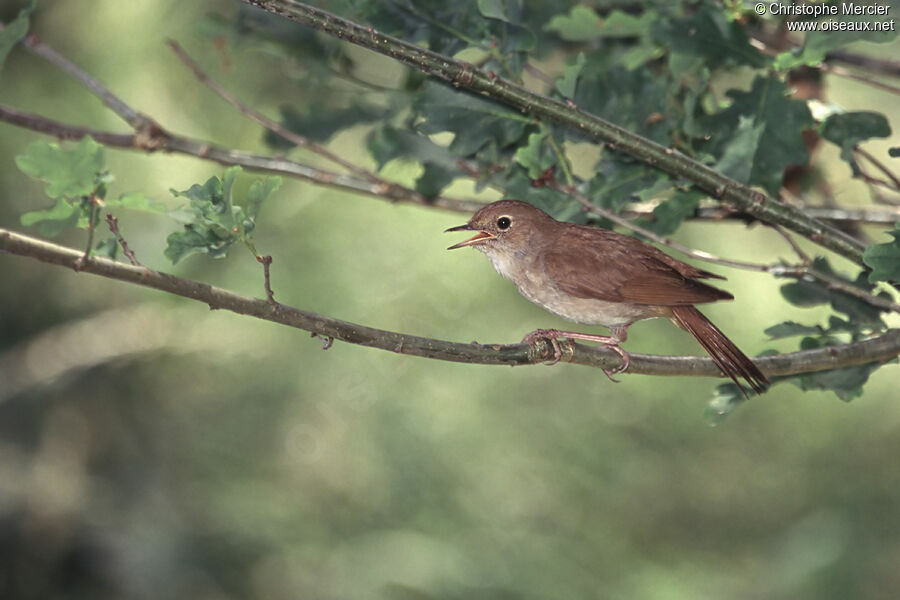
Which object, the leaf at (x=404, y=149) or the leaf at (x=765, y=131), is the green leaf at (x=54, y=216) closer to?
the leaf at (x=404, y=149)

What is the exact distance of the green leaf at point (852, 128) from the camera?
3193mm

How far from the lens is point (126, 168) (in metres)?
5.34

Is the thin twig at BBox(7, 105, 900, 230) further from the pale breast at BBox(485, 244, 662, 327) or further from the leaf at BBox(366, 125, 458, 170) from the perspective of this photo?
the pale breast at BBox(485, 244, 662, 327)

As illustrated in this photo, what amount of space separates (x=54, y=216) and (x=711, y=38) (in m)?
2.13

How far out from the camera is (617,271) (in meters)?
3.23

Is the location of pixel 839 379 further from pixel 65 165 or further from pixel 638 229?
pixel 65 165

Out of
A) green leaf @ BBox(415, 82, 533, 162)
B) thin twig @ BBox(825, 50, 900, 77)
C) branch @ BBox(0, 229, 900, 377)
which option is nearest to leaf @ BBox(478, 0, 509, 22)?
green leaf @ BBox(415, 82, 533, 162)

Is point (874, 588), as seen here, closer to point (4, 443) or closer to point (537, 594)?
point (537, 594)

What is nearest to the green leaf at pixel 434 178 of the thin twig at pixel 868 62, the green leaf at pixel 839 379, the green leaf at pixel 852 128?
the green leaf at pixel 852 128

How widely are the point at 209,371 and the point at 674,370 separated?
12.0 ft

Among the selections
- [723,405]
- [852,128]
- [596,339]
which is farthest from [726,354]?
[852,128]

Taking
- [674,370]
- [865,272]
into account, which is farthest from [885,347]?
[674,370]

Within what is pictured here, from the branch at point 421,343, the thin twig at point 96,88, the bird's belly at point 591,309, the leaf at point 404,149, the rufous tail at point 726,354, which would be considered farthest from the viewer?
Result: the thin twig at point 96,88

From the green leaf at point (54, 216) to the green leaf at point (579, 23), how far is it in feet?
6.00
